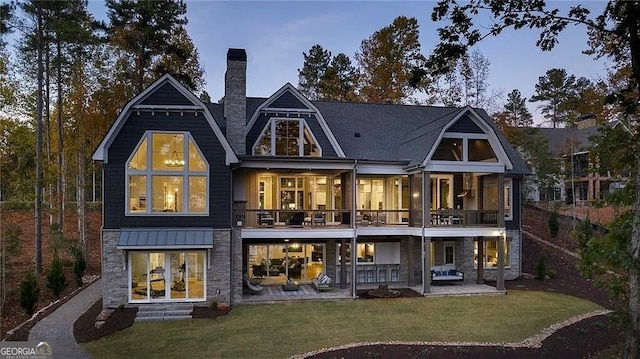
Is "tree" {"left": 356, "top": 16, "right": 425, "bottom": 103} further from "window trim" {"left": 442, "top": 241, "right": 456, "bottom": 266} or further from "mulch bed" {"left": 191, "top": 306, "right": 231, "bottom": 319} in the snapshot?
"mulch bed" {"left": 191, "top": 306, "right": 231, "bottom": 319}

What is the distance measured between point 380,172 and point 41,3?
1608 cm

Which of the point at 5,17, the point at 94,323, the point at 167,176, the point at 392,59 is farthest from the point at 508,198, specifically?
the point at 5,17

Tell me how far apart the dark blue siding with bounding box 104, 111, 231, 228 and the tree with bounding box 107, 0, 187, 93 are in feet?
38.0

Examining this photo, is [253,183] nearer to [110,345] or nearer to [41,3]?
[110,345]

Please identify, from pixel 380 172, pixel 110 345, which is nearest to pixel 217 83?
pixel 380 172

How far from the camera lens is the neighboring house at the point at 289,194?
14.8m

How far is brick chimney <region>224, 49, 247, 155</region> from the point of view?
53.4 ft

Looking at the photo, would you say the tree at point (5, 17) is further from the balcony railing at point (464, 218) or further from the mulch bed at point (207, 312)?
the balcony railing at point (464, 218)

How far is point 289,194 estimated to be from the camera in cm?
1902

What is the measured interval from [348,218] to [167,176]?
754 cm

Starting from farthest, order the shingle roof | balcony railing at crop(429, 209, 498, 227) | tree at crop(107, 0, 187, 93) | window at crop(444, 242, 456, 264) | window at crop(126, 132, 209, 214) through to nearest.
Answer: tree at crop(107, 0, 187, 93) → window at crop(444, 242, 456, 264) → the shingle roof → balcony railing at crop(429, 209, 498, 227) → window at crop(126, 132, 209, 214)

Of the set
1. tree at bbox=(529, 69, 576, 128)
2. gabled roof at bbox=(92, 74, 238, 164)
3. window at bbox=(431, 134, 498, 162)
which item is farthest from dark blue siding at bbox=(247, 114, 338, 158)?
tree at bbox=(529, 69, 576, 128)

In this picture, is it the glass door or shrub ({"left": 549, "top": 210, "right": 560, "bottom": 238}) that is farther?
shrub ({"left": 549, "top": 210, "right": 560, "bottom": 238})

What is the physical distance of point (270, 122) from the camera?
17.3 meters
